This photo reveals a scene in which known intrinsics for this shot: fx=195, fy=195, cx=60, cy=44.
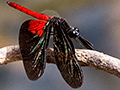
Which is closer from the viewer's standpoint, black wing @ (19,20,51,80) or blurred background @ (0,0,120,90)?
black wing @ (19,20,51,80)

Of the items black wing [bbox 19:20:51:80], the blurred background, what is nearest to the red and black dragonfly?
black wing [bbox 19:20:51:80]

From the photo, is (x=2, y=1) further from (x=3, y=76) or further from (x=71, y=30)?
(x=71, y=30)

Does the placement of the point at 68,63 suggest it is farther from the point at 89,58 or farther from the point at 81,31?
the point at 81,31

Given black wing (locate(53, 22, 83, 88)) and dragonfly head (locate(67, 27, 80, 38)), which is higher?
dragonfly head (locate(67, 27, 80, 38))

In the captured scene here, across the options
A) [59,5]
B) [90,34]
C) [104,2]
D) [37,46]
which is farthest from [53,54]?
[104,2]

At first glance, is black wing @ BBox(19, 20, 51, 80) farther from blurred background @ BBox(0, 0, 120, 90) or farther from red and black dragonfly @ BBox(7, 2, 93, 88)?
blurred background @ BBox(0, 0, 120, 90)

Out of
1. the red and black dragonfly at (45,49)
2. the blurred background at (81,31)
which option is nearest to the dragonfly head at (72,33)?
the red and black dragonfly at (45,49)

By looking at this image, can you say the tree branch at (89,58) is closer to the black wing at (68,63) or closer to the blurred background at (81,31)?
the black wing at (68,63)
